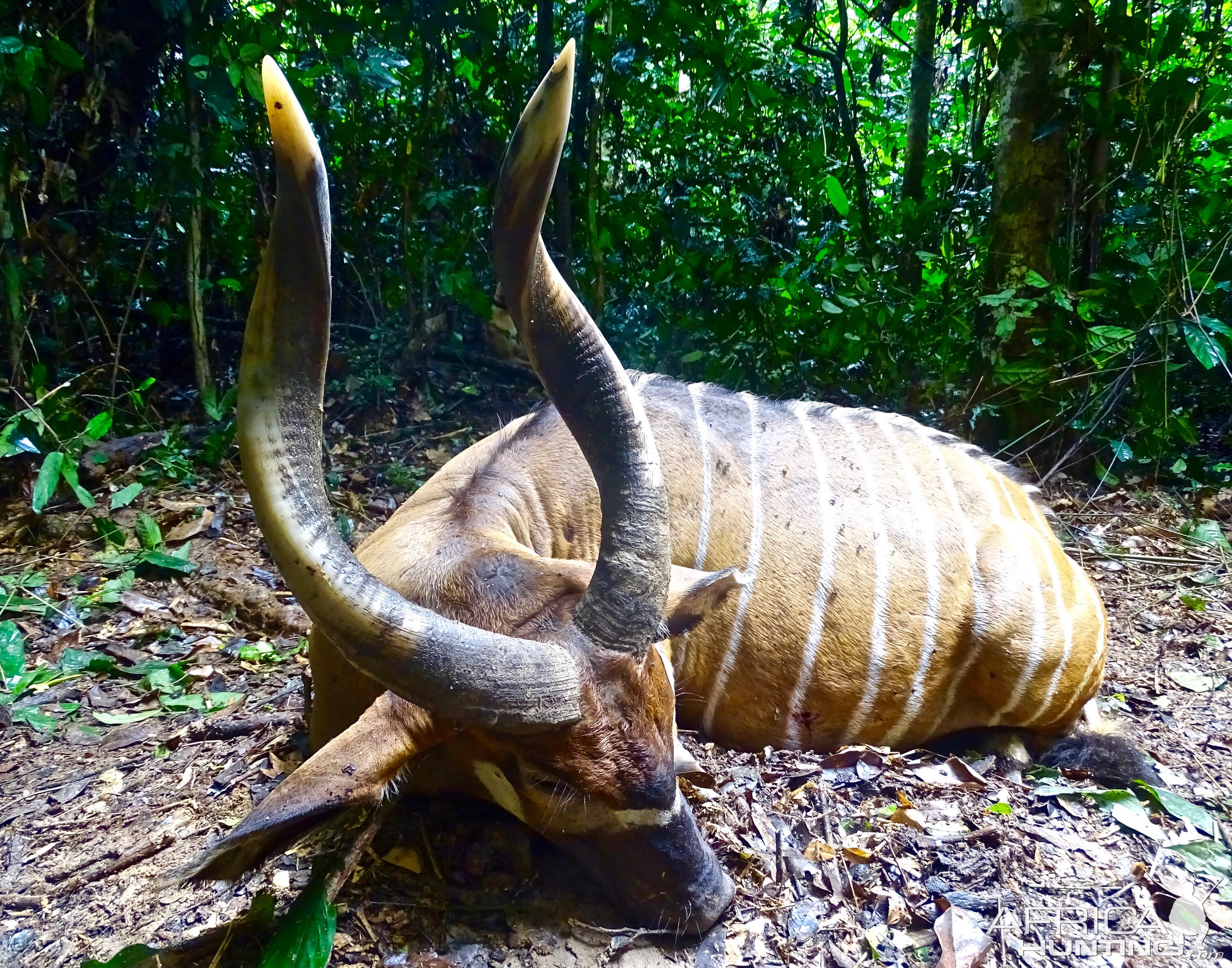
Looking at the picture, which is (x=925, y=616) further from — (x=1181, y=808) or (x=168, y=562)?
(x=168, y=562)

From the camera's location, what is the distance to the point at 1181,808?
273cm

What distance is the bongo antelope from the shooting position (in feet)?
5.07

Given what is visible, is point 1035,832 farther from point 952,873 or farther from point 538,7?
point 538,7

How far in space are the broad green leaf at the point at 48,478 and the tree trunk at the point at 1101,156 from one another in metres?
5.64

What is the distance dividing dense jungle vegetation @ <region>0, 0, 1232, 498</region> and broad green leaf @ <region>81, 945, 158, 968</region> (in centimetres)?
259

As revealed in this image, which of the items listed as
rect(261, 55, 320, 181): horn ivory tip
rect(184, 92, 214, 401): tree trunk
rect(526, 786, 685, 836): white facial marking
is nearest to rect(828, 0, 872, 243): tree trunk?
rect(184, 92, 214, 401): tree trunk

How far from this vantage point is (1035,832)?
258cm

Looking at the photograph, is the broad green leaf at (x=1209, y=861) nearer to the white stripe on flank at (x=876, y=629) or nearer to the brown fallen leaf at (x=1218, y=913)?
the brown fallen leaf at (x=1218, y=913)

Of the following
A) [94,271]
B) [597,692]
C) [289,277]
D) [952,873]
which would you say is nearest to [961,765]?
[952,873]

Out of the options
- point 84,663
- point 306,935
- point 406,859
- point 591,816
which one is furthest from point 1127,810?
point 84,663

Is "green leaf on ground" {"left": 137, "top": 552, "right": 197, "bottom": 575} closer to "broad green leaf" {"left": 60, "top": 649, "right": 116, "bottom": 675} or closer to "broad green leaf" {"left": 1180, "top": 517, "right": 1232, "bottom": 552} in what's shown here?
"broad green leaf" {"left": 60, "top": 649, "right": 116, "bottom": 675}

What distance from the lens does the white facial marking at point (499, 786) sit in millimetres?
1969

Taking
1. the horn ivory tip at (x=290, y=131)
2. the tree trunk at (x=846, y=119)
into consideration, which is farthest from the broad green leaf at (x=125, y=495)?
the tree trunk at (x=846, y=119)

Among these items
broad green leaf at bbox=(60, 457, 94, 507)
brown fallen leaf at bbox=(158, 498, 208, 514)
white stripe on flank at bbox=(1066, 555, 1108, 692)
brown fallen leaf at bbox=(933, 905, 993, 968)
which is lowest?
brown fallen leaf at bbox=(933, 905, 993, 968)
